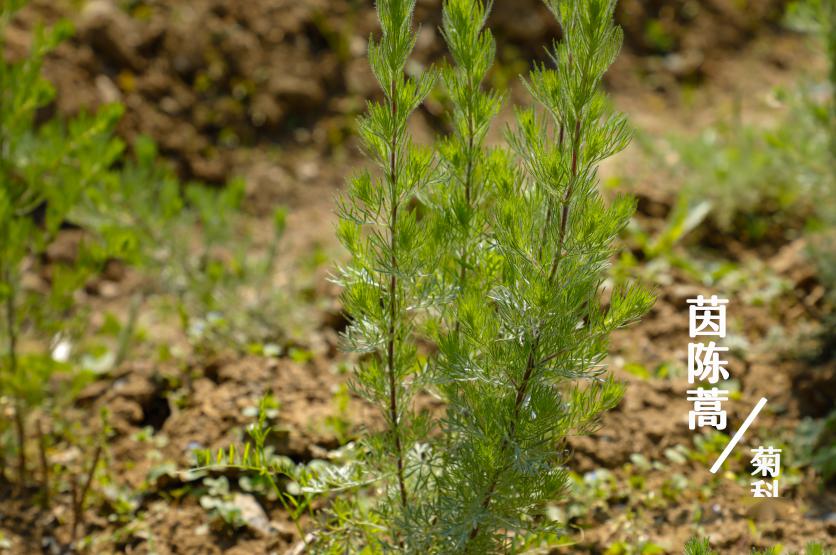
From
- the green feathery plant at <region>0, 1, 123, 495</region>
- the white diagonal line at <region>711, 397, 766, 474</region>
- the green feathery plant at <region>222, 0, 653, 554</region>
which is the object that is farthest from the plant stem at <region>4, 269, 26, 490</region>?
the white diagonal line at <region>711, 397, 766, 474</region>

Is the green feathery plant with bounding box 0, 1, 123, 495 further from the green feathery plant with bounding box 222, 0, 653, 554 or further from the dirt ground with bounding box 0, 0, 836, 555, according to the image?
the green feathery plant with bounding box 222, 0, 653, 554

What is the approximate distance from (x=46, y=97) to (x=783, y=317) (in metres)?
2.72

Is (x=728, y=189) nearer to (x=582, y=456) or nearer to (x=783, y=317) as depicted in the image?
(x=783, y=317)

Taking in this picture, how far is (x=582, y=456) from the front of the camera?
2.96 metres

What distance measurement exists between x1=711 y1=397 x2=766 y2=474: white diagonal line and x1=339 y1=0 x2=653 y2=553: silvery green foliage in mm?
1073

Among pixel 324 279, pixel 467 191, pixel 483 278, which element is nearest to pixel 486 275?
pixel 483 278

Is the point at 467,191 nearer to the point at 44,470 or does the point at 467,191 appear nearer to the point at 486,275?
the point at 486,275

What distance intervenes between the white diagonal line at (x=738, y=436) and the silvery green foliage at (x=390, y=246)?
1212 millimetres

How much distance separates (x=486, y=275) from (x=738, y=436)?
1.43 m

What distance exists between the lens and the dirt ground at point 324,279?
9.16ft

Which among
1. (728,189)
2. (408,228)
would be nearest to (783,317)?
(728,189)

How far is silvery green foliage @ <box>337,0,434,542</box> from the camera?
181 cm

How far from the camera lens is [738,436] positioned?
3037mm

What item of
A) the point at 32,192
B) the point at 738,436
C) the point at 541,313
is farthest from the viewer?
the point at 738,436
